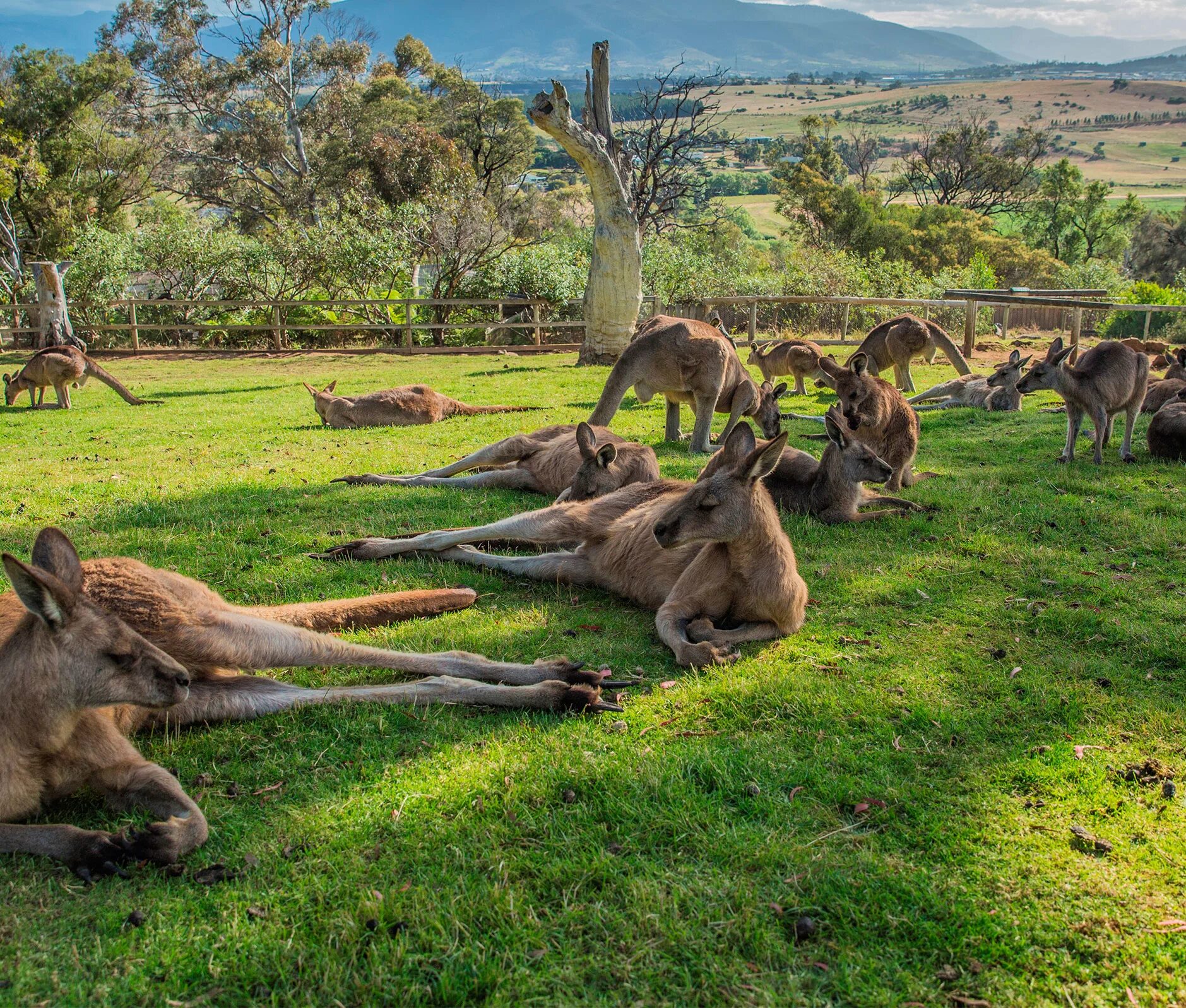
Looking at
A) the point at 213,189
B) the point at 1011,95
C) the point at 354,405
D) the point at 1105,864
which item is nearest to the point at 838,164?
the point at 213,189

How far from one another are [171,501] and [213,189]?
33514 millimetres

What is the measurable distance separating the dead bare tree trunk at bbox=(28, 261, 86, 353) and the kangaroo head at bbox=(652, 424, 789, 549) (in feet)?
55.7

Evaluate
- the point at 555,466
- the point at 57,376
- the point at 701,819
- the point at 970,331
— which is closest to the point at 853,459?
the point at 555,466

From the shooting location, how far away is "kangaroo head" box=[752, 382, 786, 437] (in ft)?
29.1

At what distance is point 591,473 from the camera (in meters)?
6.11

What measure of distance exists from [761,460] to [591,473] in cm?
209

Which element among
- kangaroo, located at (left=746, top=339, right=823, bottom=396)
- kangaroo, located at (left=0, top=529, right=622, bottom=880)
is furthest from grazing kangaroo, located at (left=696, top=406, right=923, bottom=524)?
kangaroo, located at (left=746, top=339, right=823, bottom=396)

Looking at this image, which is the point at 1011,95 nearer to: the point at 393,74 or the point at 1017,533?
the point at 393,74

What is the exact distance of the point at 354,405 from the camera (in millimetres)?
10609

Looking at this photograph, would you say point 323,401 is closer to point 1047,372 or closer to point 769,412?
point 769,412

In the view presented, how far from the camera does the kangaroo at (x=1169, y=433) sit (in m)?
7.86

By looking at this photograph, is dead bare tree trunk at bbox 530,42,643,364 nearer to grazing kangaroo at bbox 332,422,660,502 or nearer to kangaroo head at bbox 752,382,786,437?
kangaroo head at bbox 752,382,786,437

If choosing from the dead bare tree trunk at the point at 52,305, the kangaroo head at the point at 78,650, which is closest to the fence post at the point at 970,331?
the kangaroo head at the point at 78,650

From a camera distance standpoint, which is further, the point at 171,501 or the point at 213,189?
the point at 213,189
